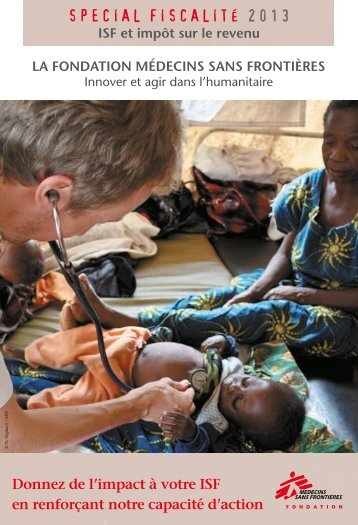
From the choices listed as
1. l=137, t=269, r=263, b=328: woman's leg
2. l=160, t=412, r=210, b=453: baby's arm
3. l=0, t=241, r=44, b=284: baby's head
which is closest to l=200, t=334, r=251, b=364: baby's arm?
l=137, t=269, r=263, b=328: woman's leg

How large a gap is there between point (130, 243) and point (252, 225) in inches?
15.5

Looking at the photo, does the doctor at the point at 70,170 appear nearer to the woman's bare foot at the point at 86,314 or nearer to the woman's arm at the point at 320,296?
the woman's bare foot at the point at 86,314

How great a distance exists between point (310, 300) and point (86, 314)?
20.2 inches

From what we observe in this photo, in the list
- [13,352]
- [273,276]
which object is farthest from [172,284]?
[13,352]

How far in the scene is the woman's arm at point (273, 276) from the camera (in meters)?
1.51

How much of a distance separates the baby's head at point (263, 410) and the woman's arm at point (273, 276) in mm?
373

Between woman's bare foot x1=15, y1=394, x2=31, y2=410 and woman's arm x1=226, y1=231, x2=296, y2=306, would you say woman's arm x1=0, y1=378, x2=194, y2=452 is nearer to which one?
woman's bare foot x1=15, y1=394, x2=31, y2=410

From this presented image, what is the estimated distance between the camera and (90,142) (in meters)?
0.77

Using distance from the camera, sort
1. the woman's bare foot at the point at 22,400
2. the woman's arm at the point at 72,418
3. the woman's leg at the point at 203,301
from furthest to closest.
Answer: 1. the woman's leg at the point at 203,301
2. the woman's bare foot at the point at 22,400
3. the woman's arm at the point at 72,418
